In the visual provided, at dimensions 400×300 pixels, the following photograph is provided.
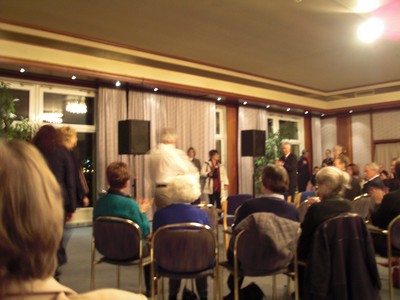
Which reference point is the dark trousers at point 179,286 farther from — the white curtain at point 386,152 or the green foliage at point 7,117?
the white curtain at point 386,152

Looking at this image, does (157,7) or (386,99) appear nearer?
(157,7)

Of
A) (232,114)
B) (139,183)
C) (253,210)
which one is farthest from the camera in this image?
(232,114)

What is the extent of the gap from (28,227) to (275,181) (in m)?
2.45

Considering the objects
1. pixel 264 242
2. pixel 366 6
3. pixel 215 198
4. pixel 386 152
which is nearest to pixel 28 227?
pixel 264 242

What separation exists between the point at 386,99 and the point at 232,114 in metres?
4.39

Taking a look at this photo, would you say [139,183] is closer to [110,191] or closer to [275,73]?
[275,73]

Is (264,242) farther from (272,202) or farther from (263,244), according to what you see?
(272,202)

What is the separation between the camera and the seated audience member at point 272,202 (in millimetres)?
2840

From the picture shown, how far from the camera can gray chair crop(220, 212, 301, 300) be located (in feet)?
8.71

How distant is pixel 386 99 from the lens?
1098 centimetres

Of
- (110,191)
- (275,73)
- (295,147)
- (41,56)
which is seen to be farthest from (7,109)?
(295,147)

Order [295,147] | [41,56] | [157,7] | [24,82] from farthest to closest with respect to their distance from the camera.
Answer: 1. [295,147]
2. [24,82]
3. [41,56]
4. [157,7]

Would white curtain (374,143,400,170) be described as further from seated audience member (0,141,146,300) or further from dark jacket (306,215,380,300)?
seated audience member (0,141,146,300)

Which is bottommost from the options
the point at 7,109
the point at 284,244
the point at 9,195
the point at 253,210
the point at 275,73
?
the point at 284,244
